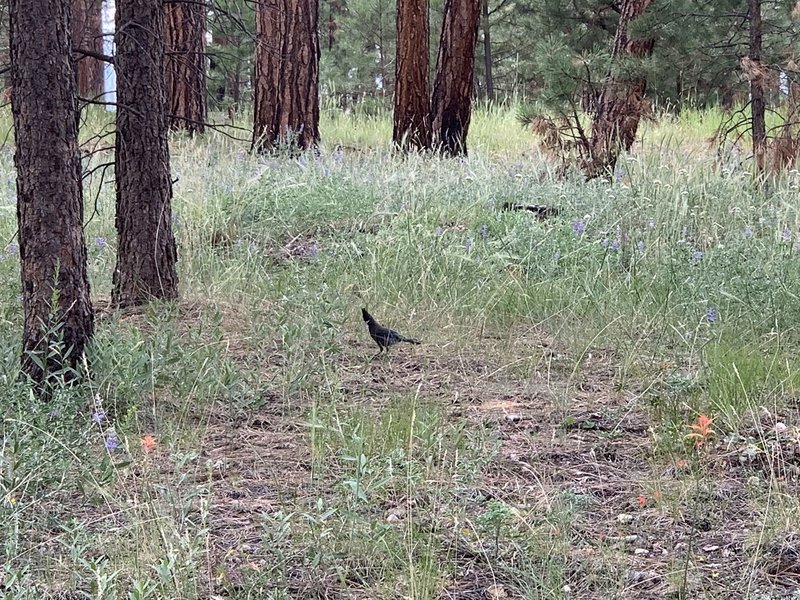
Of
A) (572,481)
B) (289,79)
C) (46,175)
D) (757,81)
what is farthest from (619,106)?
(46,175)

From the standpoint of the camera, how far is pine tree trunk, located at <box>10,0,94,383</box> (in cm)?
A: 316

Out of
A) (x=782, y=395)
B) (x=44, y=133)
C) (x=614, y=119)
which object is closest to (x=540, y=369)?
(x=782, y=395)

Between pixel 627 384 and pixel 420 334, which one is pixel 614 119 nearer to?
pixel 420 334

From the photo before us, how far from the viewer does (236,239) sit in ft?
21.3

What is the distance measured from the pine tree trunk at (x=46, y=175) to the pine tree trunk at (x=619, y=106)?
15.7 ft

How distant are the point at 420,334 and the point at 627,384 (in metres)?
1.22

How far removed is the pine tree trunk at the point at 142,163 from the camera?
438cm

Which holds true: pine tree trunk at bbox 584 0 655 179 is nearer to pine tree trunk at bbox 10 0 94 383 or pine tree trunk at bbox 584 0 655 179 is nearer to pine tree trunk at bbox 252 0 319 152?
pine tree trunk at bbox 252 0 319 152

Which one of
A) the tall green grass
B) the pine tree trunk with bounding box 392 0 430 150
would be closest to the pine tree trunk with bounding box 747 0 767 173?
the tall green grass

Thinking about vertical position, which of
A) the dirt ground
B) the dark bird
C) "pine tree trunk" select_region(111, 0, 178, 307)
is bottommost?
the dirt ground

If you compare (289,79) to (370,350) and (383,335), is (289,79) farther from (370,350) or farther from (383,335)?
(383,335)

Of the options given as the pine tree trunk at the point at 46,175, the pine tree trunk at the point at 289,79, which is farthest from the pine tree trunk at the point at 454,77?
the pine tree trunk at the point at 46,175

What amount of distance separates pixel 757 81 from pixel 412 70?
207 inches

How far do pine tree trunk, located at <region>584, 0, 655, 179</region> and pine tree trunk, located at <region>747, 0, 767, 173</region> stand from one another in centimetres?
89
